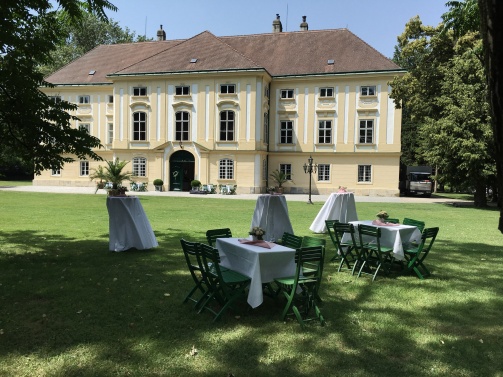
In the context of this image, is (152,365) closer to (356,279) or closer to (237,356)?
(237,356)

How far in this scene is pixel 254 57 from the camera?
40.7 metres

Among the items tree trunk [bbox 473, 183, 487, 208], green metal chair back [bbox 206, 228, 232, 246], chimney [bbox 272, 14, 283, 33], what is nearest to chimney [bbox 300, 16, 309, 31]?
chimney [bbox 272, 14, 283, 33]

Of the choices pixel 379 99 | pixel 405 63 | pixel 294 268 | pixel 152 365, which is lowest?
pixel 152 365

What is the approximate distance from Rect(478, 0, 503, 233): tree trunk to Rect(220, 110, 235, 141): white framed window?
113 ft

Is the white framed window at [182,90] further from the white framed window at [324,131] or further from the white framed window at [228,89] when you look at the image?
the white framed window at [324,131]

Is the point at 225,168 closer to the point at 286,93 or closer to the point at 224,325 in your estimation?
the point at 286,93

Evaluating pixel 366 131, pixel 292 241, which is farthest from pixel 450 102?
pixel 292 241

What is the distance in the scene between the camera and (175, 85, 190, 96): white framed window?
119 feet

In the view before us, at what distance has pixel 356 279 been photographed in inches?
288

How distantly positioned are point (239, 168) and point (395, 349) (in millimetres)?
31627

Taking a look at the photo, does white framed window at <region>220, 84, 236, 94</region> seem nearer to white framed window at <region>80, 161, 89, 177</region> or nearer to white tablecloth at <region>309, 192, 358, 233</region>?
white framed window at <region>80, 161, 89, 177</region>

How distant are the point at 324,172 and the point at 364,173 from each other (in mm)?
3495

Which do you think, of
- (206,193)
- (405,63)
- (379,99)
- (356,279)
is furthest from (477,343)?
(405,63)

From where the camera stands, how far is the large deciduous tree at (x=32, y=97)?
23.1 ft
